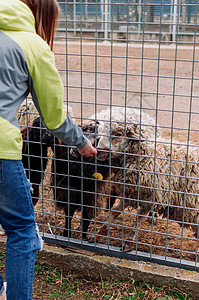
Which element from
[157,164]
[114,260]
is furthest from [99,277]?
[157,164]

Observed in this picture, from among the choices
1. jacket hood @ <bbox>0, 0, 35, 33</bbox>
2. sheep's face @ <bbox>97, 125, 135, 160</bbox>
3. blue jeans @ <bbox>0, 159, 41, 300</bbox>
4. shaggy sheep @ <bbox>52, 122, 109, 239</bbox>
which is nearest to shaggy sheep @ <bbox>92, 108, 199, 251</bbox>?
sheep's face @ <bbox>97, 125, 135, 160</bbox>

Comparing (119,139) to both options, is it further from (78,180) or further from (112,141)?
(78,180)

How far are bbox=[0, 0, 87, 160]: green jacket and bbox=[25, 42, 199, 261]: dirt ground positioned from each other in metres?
0.79

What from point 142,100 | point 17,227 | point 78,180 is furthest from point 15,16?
point 142,100

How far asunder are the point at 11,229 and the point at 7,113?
2.27 feet

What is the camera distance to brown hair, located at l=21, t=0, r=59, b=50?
2.20 metres

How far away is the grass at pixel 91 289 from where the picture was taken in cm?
315

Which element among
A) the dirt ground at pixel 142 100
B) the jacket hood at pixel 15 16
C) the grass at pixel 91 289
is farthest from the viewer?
the grass at pixel 91 289

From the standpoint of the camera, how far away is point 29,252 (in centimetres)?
227

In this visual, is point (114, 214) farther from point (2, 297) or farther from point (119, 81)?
point (119, 81)

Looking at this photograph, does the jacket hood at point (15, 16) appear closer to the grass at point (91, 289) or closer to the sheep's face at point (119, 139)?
the sheep's face at point (119, 139)

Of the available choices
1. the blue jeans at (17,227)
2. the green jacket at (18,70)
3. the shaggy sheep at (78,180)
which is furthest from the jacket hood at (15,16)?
the shaggy sheep at (78,180)

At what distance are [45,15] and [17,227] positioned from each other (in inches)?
49.8

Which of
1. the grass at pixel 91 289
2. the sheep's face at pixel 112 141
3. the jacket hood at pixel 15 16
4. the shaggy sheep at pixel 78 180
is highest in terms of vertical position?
the jacket hood at pixel 15 16
